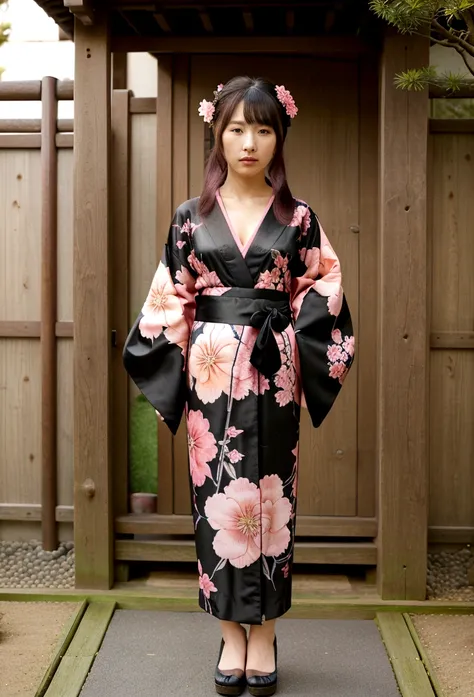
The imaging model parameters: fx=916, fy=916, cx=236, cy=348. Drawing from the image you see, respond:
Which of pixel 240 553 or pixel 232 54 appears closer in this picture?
pixel 240 553

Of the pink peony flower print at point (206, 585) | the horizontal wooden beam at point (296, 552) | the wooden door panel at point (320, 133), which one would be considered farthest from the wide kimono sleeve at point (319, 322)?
the horizontal wooden beam at point (296, 552)

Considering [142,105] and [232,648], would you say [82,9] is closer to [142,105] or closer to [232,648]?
[142,105]

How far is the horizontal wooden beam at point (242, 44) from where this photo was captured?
4.54 m

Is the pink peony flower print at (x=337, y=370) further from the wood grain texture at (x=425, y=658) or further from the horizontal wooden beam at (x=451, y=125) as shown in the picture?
the horizontal wooden beam at (x=451, y=125)

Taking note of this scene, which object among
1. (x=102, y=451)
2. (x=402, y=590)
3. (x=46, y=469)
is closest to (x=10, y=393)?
(x=46, y=469)

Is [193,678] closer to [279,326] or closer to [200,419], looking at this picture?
[200,419]

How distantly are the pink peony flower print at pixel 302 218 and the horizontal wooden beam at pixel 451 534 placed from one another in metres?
2.18

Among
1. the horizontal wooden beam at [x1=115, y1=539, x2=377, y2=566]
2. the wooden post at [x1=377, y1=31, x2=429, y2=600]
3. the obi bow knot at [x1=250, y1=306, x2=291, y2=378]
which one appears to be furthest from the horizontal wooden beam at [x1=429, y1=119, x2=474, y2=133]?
the horizontal wooden beam at [x1=115, y1=539, x2=377, y2=566]

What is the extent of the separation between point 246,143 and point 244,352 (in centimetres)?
78

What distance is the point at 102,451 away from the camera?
4.60 m

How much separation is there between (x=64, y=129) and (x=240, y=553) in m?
2.68

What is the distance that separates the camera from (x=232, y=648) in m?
3.61

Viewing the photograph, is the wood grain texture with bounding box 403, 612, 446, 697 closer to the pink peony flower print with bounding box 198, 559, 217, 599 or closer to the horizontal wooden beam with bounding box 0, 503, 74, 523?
the pink peony flower print with bounding box 198, 559, 217, 599

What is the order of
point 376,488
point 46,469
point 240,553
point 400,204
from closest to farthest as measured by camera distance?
point 240,553
point 400,204
point 376,488
point 46,469
